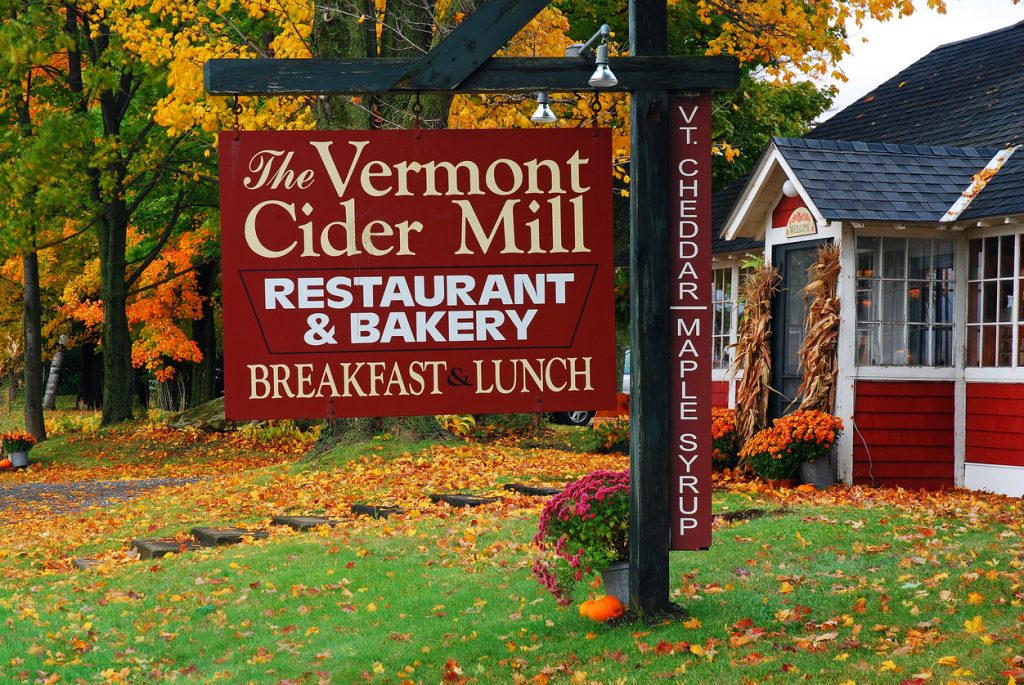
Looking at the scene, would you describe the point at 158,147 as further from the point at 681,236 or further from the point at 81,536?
the point at 681,236

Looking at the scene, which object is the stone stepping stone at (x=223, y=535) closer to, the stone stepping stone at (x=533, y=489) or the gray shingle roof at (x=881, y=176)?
the stone stepping stone at (x=533, y=489)

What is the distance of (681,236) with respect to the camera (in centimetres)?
749

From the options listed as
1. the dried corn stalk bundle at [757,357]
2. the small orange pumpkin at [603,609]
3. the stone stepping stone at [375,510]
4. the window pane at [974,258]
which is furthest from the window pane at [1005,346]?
the small orange pumpkin at [603,609]

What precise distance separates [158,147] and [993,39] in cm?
1694

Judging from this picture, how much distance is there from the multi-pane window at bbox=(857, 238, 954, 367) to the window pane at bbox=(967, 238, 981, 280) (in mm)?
208

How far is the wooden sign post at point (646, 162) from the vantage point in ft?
23.7

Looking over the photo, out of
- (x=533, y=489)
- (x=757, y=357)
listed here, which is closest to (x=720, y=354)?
(x=757, y=357)

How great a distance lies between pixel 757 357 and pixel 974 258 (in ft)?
9.64

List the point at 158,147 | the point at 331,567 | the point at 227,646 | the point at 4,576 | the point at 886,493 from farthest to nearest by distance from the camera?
the point at 158,147, the point at 886,493, the point at 4,576, the point at 331,567, the point at 227,646

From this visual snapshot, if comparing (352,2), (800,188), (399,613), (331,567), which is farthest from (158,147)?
(399,613)

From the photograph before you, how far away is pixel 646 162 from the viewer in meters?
7.45

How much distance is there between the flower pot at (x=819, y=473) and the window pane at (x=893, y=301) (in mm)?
1927

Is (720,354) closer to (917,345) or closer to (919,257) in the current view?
(917,345)

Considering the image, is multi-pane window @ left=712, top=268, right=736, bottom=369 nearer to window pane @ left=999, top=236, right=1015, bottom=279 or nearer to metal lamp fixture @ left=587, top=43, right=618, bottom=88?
window pane @ left=999, top=236, right=1015, bottom=279
